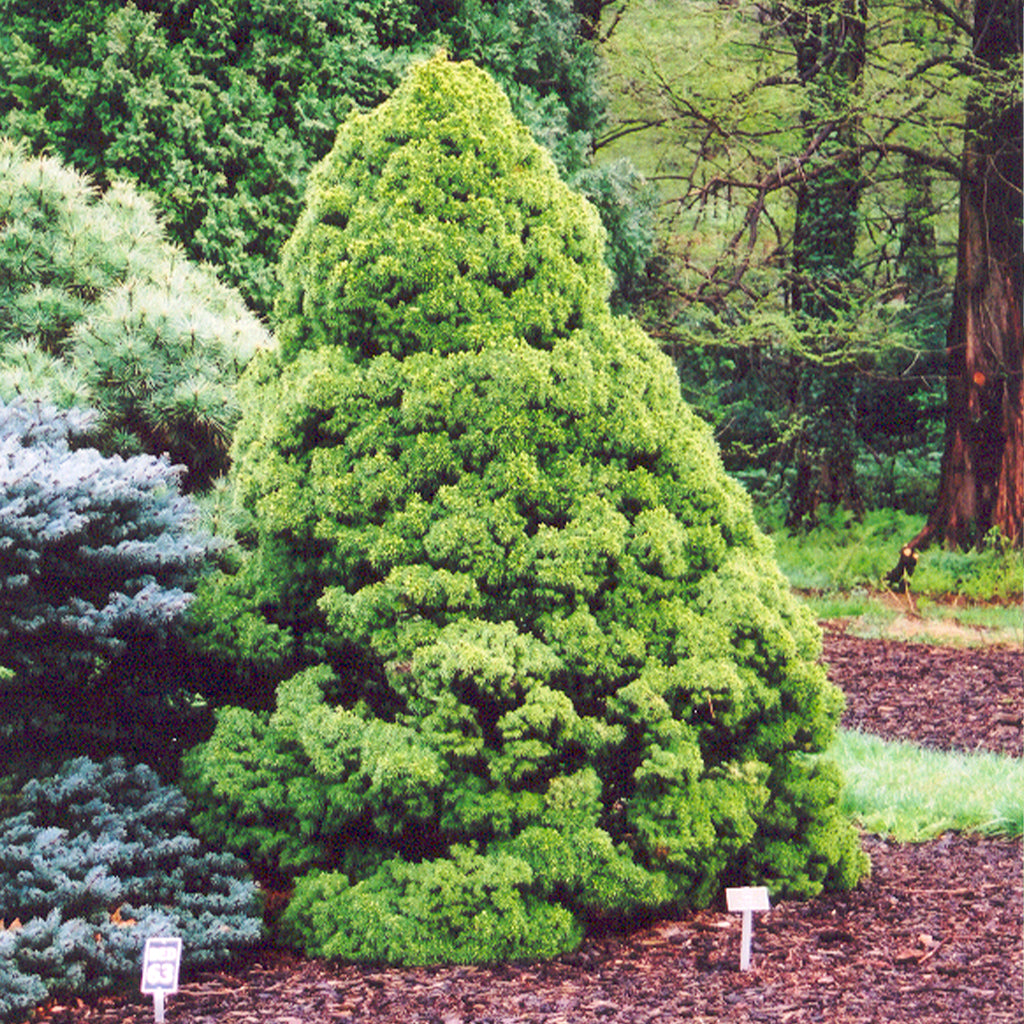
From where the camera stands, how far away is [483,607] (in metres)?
3.89

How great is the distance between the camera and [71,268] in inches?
221

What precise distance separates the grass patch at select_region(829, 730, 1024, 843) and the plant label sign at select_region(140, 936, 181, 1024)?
10.2 feet

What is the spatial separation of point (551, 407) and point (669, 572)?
667 millimetres

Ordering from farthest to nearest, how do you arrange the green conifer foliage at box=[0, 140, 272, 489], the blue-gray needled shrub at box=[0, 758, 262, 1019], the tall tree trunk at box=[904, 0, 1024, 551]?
the tall tree trunk at box=[904, 0, 1024, 551] < the green conifer foliage at box=[0, 140, 272, 489] < the blue-gray needled shrub at box=[0, 758, 262, 1019]

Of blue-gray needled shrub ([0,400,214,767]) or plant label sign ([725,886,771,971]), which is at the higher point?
blue-gray needled shrub ([0,400,214,767])

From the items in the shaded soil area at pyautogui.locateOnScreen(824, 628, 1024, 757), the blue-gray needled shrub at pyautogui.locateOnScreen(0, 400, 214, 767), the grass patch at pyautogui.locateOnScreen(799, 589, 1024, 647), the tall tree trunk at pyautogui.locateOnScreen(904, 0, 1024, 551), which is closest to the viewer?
the blue-gray needled shrub at pyautogui.locateOnScreen(0, 400, 214, 767)

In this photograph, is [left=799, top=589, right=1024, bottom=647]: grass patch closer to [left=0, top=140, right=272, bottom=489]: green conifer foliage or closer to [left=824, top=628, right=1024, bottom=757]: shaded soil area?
[left=824, top=628, right=1024, bottom=757]: shaded soil area

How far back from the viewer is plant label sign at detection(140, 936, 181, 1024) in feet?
10.3

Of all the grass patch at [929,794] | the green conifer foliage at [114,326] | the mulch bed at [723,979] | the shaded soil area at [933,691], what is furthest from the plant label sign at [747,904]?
the shaded soil area at [933,691]

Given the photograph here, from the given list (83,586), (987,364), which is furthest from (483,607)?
(987,364)

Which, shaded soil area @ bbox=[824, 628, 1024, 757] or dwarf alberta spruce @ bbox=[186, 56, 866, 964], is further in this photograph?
shaded soil area @ bbox=[824, 628, 1024, 757]

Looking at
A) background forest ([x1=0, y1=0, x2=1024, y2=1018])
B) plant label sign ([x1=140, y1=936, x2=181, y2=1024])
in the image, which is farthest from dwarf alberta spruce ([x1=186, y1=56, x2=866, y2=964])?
plant label sign ([x1=140, y1=936, x2=181, y2=1024])

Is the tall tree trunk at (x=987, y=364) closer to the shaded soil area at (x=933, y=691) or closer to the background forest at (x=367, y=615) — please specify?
the shaded soil area at (x=933, y=691)

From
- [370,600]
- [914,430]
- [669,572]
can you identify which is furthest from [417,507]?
[914,430]
